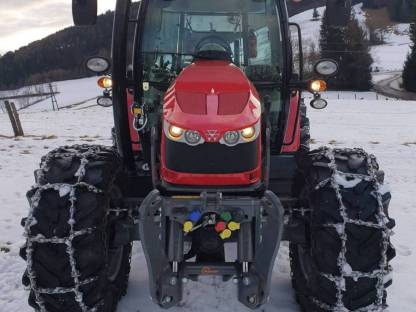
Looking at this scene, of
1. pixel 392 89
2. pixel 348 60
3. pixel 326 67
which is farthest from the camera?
pixel 392 89

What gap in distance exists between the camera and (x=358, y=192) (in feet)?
9.59

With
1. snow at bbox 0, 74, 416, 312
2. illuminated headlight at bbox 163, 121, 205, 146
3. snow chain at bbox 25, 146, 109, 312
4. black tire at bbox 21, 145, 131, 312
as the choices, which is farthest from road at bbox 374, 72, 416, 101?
snow chain at bbox 25, 146, 109, 312

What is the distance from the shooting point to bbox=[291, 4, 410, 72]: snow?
76.9 metres

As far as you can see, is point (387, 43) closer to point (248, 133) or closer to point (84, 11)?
point (84, 11)

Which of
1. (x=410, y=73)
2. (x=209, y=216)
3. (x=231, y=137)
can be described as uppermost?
(x=231, y=137)

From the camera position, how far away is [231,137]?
9.06ft

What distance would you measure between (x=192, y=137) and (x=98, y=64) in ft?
5.10

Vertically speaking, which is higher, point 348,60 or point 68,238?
point 68,238

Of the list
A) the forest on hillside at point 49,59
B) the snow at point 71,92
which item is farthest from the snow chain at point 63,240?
the forest on hillside at point 49,59

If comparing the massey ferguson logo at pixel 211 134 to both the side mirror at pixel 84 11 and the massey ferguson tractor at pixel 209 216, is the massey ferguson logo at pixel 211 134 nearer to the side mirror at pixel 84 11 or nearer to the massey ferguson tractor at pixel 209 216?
the massey ferguson tractor at pixel 209 216

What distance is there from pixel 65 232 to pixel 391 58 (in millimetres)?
86407

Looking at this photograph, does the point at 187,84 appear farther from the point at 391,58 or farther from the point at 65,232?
the point at 391,58

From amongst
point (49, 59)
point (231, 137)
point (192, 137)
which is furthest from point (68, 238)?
point (49, 59)

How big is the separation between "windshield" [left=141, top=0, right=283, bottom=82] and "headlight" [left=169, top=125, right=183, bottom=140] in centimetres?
120
